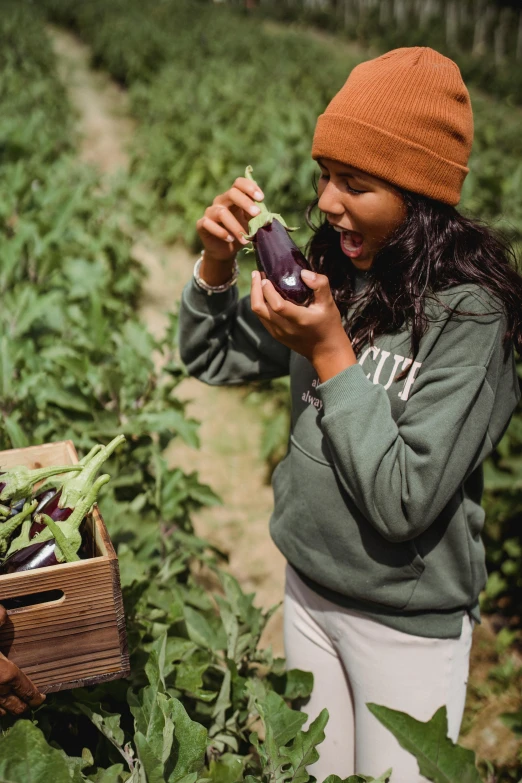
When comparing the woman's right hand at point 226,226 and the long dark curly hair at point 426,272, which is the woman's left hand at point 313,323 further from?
the woman's right hand at point 226,226

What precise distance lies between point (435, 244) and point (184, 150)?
6903 mm

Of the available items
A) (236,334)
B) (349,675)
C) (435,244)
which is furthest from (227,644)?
(435,244)

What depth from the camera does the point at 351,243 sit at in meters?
1.76

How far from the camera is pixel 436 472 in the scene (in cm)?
152

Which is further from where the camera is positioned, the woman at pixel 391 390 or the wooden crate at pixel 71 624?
the woman at pixel 391 390

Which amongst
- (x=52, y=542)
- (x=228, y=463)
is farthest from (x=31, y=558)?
(x=228, y=463)

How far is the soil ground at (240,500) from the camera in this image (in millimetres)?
3203

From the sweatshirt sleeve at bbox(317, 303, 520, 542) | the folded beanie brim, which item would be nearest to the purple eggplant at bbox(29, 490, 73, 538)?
the sweatshirt sleeve at bbox(317, 303, 520, 542)

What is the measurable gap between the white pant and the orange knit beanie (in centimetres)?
102

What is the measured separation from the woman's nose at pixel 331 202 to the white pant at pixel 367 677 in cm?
94

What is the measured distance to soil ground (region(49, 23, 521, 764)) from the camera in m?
3.20

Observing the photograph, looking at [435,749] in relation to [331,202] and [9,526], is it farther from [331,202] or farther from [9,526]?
[331,202]

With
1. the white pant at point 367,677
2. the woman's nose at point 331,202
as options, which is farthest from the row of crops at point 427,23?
the white pant at point 367,677

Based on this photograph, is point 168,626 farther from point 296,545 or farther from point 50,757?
point 50,757
